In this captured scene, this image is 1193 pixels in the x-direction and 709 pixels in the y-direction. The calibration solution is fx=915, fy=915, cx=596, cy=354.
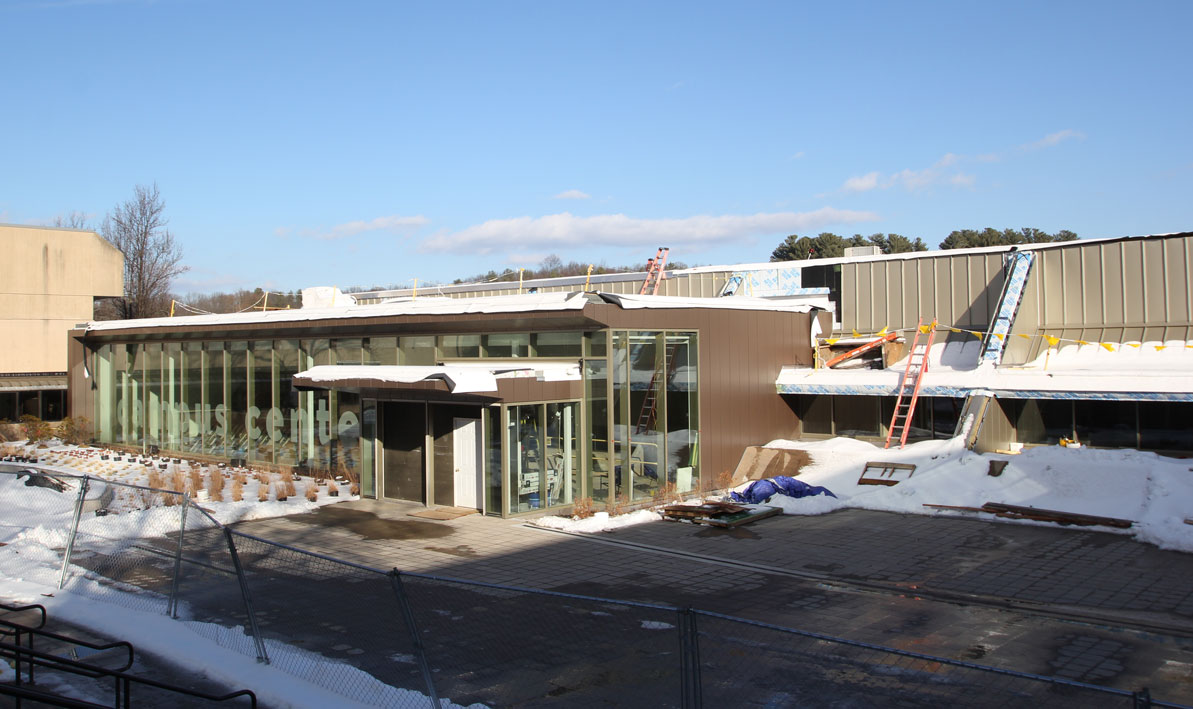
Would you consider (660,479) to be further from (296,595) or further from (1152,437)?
(1152,437)

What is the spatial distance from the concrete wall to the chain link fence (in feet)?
77.0

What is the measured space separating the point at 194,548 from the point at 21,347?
26.7 meters

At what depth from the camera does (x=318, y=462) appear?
22.1 meters

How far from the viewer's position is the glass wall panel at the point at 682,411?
707 inches

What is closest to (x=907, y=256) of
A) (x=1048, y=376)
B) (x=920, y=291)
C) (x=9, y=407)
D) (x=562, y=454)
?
(x=920, y=291)

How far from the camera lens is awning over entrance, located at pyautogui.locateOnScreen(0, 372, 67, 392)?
31531 millimetres

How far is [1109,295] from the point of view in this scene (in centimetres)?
2177

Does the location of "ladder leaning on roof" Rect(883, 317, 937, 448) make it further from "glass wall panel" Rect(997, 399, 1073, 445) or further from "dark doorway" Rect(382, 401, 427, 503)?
"dark doorway" Rect(382, 401, 427, 503)

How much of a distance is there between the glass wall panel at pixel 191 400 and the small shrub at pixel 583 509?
47.1 feet

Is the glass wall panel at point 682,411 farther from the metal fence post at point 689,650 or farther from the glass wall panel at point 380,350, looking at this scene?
the metal fence post at point 689,650

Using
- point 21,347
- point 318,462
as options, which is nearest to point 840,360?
point 318,462

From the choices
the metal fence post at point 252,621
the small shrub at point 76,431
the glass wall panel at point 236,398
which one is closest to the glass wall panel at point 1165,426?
the metal fence post at point 252,621

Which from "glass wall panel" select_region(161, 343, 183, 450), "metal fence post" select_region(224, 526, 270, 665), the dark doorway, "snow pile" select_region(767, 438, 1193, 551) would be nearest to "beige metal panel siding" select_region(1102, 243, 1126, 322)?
"snow pile" select_region(767, 438, 1193, 551)

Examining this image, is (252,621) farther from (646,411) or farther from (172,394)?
(172,394)
